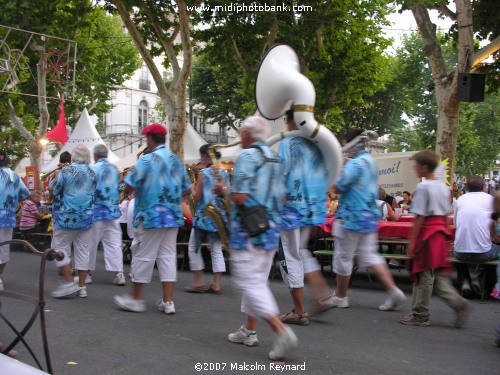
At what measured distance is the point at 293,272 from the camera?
18.1 ft

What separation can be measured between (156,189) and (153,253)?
0.65 meters

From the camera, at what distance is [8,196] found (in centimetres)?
747

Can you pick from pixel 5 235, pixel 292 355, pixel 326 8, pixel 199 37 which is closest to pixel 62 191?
pixel 5 235

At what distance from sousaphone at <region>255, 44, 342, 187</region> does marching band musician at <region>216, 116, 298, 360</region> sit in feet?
2.11

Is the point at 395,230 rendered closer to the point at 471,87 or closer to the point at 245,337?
the point at 245,337

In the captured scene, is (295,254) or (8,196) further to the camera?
(8,196)

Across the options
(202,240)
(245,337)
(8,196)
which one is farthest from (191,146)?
(245,337)

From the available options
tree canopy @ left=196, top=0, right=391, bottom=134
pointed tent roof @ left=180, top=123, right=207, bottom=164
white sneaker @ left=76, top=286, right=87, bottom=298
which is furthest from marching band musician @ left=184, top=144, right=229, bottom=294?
tree canopy @ left=196, top=0, right=391, bottom=134

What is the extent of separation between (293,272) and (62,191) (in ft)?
10.3

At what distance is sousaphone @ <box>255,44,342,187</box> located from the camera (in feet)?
16.5

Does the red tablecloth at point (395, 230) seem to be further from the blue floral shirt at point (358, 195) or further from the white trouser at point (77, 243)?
the white trouser at point (77, 243)

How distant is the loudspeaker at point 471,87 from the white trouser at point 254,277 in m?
8.39

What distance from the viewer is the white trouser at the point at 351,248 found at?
5832 mm

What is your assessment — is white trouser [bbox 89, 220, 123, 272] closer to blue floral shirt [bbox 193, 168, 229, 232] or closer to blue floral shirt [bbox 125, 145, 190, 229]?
blue floral shirt [bbox 193, 168, 229, 232]
